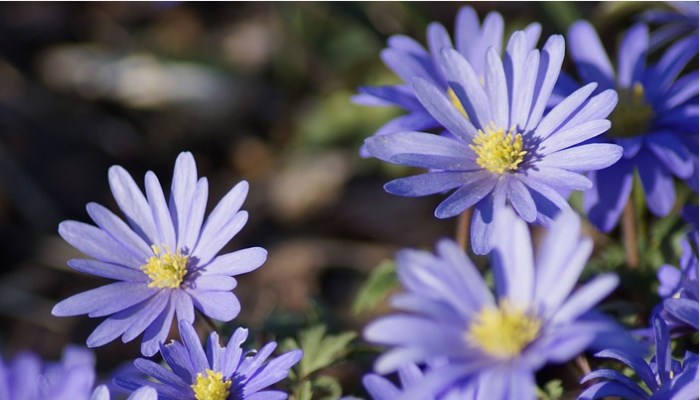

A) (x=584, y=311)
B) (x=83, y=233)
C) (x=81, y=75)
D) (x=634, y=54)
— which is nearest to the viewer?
(x=584, y=311)

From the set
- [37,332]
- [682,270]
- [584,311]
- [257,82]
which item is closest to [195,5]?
[257,82]

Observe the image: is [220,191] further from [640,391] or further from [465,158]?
[640,391]

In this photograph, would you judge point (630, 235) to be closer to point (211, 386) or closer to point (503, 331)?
point (503, 331)

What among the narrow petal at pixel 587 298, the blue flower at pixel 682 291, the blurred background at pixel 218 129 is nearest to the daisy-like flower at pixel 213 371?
the narrow petal at pixel 587 298

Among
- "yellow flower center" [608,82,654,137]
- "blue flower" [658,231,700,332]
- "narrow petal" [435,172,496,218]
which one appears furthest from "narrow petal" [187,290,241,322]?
"yellow flower center" [608,82,654,137]

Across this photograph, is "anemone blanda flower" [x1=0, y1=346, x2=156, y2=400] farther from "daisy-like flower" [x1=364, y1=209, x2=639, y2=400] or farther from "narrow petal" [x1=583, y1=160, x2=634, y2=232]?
"narrow petal" [x1=583, y1=160, x2=634, y2=232]

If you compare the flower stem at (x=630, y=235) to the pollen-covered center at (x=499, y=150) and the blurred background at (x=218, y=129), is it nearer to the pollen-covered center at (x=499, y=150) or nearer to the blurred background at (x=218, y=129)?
the pollen-covered center at (x=499, y=150)
